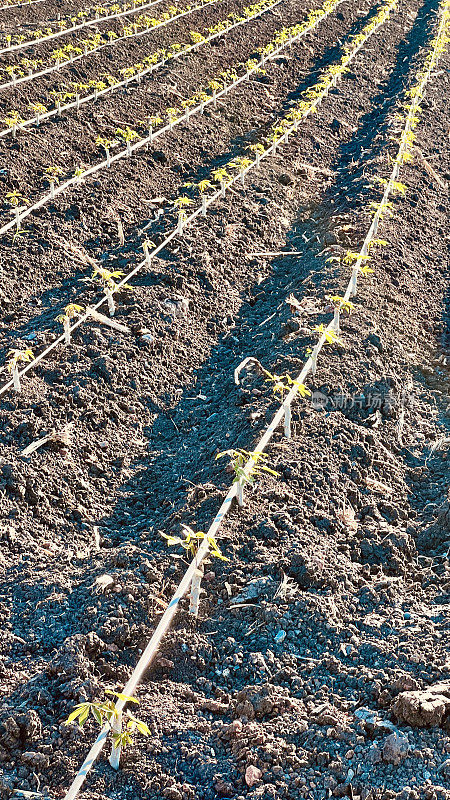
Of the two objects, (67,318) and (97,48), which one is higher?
(97,48)

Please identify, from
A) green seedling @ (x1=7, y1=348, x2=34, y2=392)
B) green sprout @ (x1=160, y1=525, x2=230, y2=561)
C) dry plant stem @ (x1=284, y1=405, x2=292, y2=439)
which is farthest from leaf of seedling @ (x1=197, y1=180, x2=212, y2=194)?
green sprout @ (x1=160, y1=525, x2=230, y2=561)

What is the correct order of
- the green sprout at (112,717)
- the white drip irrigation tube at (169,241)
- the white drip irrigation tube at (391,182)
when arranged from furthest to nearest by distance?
the white drip irrigation tube at (391,182) → the white drip irrigation tube at (169,241) → the green sprout at (112,717)

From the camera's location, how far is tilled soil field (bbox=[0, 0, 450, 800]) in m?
2.91

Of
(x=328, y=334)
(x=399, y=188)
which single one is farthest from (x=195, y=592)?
(x=399, y=188)

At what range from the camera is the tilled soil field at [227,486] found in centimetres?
291

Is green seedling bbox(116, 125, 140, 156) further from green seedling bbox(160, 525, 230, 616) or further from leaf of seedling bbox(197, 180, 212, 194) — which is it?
green seedling bbox(160, 525, 230, 616)

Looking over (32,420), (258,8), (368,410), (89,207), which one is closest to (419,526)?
(368,410)

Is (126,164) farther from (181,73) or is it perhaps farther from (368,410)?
(368,410)

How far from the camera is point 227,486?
13.9 feet

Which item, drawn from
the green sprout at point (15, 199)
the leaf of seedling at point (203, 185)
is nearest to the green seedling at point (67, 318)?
the green sprout at point (15, 199)

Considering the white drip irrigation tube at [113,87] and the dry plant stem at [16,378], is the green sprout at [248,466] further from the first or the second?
the white drip irrigation tube at [113,87]

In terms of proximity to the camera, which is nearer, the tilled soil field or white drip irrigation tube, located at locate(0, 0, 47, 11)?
the tilled soil field

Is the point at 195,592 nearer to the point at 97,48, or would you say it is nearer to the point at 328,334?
the point at 328,334

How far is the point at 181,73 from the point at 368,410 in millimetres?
8744
